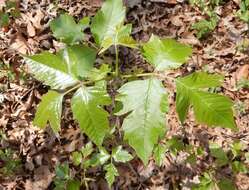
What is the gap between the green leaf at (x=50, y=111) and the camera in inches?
65.9

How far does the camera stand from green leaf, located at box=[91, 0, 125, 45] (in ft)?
5.99

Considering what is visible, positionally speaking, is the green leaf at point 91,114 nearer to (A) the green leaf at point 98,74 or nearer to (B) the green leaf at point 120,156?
(A) the green leaf at point 98,74

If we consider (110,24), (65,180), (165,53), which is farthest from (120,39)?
(65,180)

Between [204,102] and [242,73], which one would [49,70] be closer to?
[204,102]

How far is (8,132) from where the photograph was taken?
12.9ft

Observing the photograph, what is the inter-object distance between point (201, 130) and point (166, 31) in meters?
1.33

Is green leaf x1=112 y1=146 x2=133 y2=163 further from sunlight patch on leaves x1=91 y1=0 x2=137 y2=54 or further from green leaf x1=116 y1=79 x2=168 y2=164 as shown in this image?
green leaf x1=116 y1=79 x2=168 y2=164

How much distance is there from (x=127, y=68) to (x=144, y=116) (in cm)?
274

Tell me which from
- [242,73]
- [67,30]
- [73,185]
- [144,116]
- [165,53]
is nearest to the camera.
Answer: [144,116]

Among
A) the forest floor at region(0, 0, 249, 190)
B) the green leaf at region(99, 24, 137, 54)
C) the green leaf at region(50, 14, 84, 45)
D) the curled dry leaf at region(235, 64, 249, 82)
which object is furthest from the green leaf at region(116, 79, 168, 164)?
the curled dry leaf at region(235, 64, 249, 82)

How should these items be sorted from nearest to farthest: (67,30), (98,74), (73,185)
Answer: (98,74) < (67,30) < (73,185)

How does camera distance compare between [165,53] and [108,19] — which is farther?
[108,19]

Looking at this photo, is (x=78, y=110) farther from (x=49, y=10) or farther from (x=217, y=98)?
(x=49, y=10)

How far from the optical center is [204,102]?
1.56 meters
